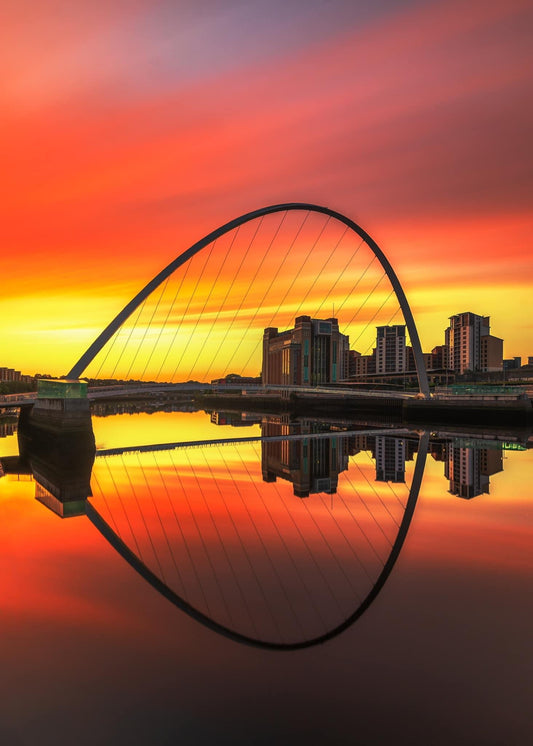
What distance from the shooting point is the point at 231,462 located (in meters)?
24.7

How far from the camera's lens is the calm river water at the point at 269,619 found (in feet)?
15.1

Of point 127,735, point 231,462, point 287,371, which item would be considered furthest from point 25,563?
point 287,371

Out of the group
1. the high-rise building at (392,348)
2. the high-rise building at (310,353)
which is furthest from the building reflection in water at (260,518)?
the high-rise building at (392,348)

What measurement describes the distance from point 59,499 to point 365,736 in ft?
44.0

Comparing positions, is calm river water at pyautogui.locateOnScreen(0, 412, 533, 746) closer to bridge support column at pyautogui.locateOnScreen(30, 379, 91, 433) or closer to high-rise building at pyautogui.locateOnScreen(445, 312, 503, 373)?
bridge support column at pyautogui.locateOnScreen(30, 379, 91, 433)

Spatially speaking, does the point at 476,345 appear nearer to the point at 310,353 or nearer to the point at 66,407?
the point at 310,353

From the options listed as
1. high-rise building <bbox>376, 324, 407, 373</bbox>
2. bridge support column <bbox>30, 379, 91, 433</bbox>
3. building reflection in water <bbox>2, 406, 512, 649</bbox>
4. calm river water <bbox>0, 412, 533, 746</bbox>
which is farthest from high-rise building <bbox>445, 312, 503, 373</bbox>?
calm river water <bbox>0, 412, 533, 746</bbox>

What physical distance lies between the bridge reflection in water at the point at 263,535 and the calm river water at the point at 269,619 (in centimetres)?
6

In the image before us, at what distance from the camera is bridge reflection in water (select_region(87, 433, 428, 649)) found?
7.08 meters

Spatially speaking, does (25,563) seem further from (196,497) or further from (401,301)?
(401,301)

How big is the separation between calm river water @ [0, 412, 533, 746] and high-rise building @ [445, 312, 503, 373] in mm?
153311

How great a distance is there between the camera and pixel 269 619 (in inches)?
267

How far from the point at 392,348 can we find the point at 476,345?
93.3 feet

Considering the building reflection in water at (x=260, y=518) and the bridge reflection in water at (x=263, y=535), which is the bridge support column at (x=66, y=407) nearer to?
the building reflection in water at (x=260, y=518)
